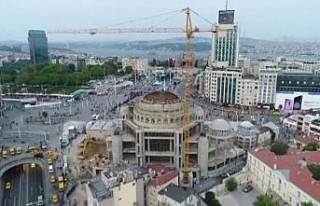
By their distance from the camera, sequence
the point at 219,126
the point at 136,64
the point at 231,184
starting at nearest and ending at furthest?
the point at 231,184 → the point at 219,126 → the point at 136,64

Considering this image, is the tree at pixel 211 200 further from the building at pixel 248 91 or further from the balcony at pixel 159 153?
the building at pixel 248 91

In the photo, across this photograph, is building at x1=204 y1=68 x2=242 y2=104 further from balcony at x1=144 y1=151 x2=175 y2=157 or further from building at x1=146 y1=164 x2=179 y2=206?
building at x1=146 y1=164 x2=179 y2=206

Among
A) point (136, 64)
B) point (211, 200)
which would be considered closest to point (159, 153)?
point (211, 200)

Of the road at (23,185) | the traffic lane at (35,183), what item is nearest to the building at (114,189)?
the traffic lane at (35,183)

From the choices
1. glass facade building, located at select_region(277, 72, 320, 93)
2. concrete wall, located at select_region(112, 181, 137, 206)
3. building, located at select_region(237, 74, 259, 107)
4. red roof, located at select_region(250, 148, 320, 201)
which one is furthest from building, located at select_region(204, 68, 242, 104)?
concrete wall, located at select_region(112, 181, 137, 206)

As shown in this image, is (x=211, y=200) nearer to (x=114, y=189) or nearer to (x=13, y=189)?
(x=114, y=189)

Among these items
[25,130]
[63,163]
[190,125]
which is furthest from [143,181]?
[25,130]

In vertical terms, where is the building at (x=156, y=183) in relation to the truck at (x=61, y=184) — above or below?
above

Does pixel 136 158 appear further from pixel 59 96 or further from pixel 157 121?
pixel 59 96
